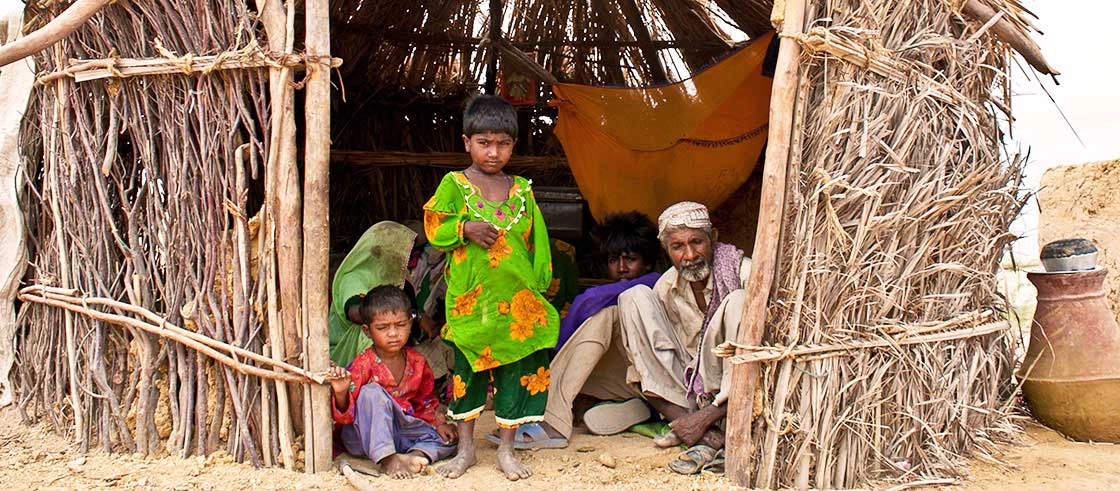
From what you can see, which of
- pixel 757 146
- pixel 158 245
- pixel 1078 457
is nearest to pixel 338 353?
pixel 158 245

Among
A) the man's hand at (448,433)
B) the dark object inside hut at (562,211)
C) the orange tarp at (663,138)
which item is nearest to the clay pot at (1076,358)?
the orange tarp at (663,138)

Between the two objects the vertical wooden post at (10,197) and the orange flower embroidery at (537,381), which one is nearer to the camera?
the orange flower embroidery at (537,381)

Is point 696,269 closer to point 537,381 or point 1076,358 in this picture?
point 537,381

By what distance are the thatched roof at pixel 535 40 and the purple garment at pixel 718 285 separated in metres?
2.32

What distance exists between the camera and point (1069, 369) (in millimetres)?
3674

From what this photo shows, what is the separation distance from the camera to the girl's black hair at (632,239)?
4.14 meters

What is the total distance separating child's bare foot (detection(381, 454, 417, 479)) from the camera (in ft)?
10.1

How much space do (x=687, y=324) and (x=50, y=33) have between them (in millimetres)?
2489

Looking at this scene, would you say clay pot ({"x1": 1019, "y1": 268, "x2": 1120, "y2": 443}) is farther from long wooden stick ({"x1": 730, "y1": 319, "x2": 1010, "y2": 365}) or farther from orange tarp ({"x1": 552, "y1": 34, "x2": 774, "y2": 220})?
orange tarp ({"x1": 552, "y1": 34, "x2": 774, "y2": 220})

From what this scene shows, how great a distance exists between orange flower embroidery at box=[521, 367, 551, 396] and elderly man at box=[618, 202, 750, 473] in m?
0.45

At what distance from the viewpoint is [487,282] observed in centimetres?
311

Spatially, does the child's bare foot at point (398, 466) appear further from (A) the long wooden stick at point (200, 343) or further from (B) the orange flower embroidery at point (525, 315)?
(B) the orange flower embroidery at point (525, 315)

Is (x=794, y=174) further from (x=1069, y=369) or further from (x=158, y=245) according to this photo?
(x=158, y=245)

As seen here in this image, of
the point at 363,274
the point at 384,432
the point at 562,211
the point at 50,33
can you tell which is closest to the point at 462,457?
the point at 384,432
